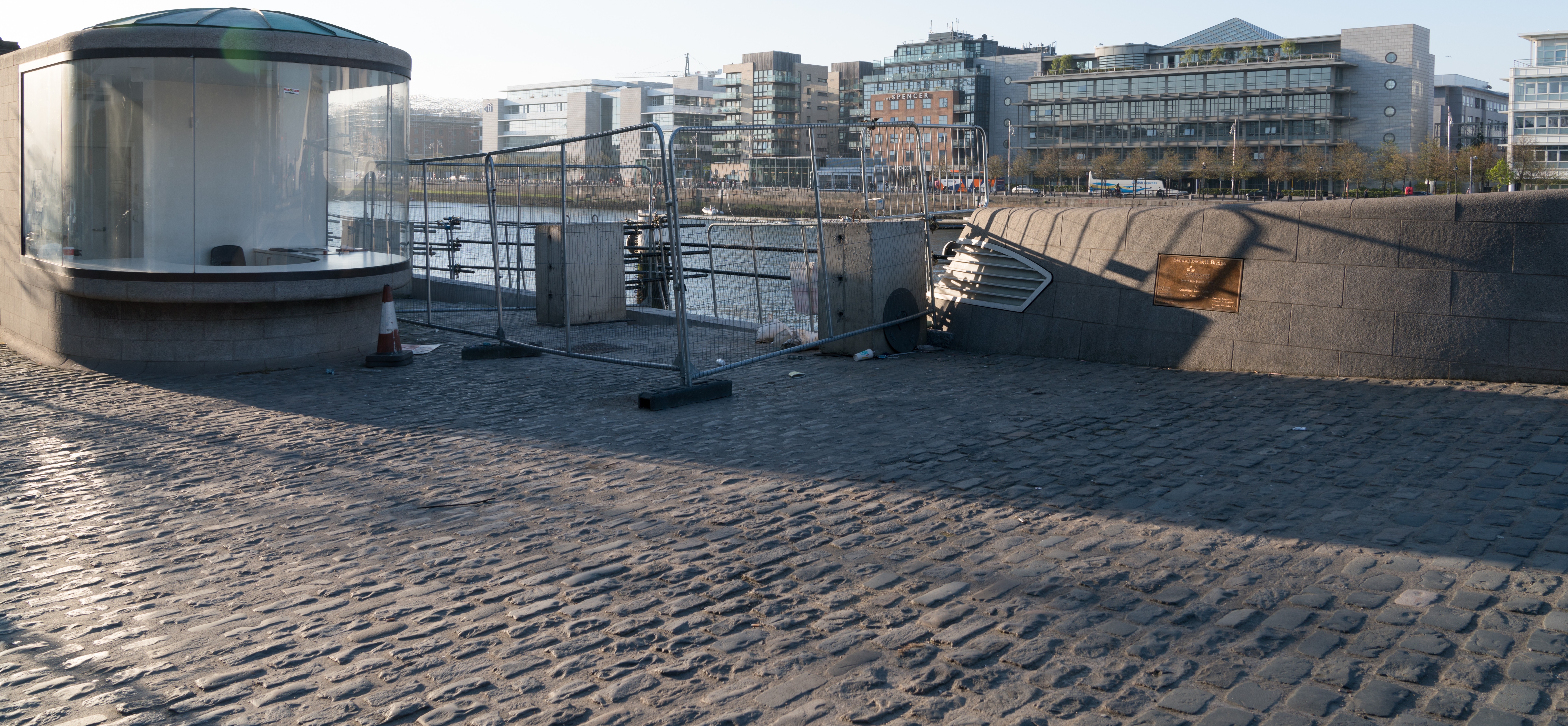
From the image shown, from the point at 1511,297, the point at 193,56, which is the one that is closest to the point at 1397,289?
the point at 1511,297

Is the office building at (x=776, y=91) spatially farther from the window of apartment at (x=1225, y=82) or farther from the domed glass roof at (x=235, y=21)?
the domed glass roof at (x=235, y=21)

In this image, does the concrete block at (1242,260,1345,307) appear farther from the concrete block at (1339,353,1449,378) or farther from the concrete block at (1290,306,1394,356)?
the concrete block at (1339,353,1449,378)

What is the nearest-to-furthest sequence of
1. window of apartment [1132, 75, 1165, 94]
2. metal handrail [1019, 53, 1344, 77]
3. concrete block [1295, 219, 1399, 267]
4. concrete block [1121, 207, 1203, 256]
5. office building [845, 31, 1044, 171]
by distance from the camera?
concrete block [1295, 219, 1399, 267] < concrete block [1121, 207, 1203, 256] < metal handrail [1019, 53, 1344, 77] < window of apartment [1132, 75, 1165, 94] < office building [845, 31, 1044, 171]

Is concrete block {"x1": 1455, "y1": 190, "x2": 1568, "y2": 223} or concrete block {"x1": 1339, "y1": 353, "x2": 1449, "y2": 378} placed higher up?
concrete block {"x1": 1455, "y1": 190, "x2": 1568, "y2": 223}

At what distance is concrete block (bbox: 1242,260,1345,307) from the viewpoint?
9.56 metres

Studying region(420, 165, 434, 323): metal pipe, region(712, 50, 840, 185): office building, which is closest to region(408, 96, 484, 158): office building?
region(420, 165, 434, 323): metal pipe

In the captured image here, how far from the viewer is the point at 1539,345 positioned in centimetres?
867

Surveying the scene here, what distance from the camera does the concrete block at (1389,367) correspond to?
9.12 metres

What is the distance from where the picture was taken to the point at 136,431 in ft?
27.5

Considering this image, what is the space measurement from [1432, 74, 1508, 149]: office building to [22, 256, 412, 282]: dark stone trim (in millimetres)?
117856

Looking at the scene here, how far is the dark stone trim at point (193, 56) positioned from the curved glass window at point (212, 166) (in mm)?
61

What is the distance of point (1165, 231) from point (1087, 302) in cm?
98

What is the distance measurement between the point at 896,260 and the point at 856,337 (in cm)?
99

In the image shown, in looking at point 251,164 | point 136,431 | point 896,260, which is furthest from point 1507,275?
point 251,164
